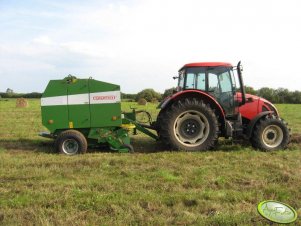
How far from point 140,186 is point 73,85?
11.9 feet

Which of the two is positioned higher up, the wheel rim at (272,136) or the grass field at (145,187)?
the wheel rim at (272,136)

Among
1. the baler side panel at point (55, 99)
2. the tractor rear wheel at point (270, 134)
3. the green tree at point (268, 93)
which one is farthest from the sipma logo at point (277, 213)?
the green tree at point (268, 93)

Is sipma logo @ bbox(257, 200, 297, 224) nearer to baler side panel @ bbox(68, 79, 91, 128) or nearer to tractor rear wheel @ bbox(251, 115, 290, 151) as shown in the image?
tractor rear wheel @ bbox(251, 115, 290, 151)

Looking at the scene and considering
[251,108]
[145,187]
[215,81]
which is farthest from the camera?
[251,108]

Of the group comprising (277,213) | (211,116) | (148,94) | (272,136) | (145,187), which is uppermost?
(148,94)

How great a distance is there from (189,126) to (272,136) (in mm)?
1797

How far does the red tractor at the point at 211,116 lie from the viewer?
8508 millimetres

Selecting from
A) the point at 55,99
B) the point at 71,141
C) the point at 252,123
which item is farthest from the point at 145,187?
the point at 252,123

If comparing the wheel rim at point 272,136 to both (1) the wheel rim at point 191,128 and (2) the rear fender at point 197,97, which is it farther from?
(1) the wheel rim at point 191,128

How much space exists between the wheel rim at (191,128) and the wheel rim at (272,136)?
126 cm

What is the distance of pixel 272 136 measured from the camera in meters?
8.73

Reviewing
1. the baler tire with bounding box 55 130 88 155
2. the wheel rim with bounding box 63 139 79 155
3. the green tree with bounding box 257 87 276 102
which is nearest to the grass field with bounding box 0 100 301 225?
the baler tire with bounding box 55 130 88 155

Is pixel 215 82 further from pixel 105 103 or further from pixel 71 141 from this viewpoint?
pixel 71 141

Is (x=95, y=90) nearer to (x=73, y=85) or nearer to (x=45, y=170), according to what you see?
(x=73, y=85)
